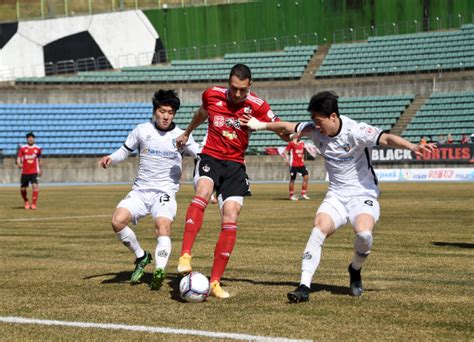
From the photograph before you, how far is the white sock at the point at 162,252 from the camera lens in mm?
10264

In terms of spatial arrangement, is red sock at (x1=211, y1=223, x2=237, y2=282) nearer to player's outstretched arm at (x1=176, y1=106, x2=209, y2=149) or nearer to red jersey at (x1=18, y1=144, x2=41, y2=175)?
player's outstretched arm at (x1=176, y1=106, x2=209, y2=149)

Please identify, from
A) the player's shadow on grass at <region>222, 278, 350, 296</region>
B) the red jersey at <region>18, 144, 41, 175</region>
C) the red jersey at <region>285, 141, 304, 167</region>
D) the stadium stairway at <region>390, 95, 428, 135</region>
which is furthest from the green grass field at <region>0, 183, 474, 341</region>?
the stadium stairway at <region>390, 95, 428, 135</region>

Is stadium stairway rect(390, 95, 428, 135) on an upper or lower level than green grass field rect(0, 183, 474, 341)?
upper

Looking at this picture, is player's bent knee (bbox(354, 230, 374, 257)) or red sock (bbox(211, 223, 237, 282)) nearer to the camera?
player's bent knee (bbox(354, 230, 374, 257))

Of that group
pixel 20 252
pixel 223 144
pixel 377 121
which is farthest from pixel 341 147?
pixel 377 121

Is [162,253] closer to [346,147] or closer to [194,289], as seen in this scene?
[194,289]

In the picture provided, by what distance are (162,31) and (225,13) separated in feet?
16.9

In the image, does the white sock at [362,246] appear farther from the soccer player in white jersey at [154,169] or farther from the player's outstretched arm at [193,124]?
the soccer player in white jersey at [154,169]

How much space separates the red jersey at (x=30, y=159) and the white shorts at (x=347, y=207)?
2227 cm

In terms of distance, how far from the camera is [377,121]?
54.4 m

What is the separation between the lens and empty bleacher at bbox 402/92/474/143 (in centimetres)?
5153

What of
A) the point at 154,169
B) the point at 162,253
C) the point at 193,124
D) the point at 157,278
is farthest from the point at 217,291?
the point at 154,169

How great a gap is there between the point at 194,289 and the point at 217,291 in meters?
0.42

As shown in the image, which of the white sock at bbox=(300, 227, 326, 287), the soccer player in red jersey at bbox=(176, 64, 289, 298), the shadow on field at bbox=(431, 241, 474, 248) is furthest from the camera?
the shadow on field at bbox=(431, 241, 474, 248)
